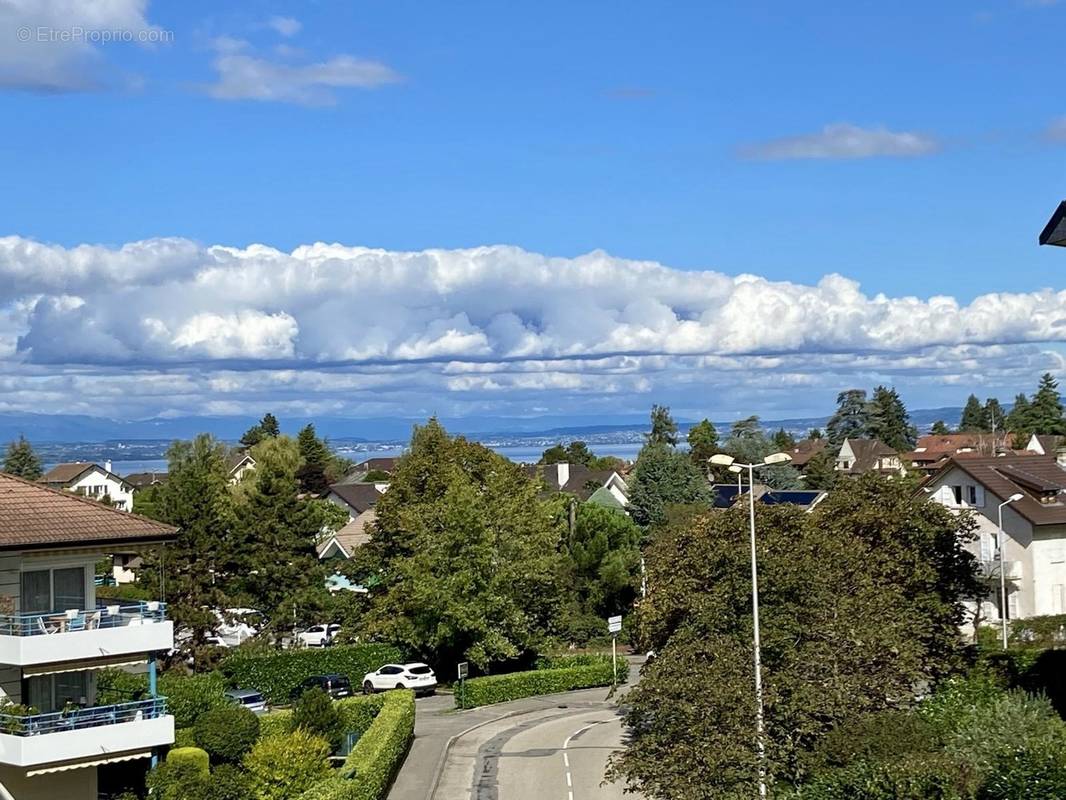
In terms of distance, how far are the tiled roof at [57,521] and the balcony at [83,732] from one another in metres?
3.80

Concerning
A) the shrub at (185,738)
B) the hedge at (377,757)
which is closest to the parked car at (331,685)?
the hedge at (377,757)

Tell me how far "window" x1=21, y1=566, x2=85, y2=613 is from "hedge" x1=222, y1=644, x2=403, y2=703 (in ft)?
57.2

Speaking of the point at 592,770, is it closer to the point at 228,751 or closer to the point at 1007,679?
the point at 228,751

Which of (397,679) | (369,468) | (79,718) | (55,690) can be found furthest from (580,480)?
(79,718)

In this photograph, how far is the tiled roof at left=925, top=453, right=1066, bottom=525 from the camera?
196ft

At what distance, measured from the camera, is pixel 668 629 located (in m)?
35.8

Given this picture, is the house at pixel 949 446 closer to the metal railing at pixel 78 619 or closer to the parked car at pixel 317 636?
the parked car at pixel 317 636

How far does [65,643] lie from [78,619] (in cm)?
68

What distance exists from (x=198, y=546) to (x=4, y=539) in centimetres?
2228

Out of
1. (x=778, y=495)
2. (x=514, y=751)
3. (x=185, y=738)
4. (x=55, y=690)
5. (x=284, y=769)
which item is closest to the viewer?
(x=284, y=769)

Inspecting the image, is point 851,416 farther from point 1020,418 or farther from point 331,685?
point 331,685

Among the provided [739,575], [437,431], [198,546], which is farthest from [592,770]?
[437,431]

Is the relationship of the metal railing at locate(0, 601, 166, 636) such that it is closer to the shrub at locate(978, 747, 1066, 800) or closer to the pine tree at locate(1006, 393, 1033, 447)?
the shrub at locate(978, 747, 1066, 800)

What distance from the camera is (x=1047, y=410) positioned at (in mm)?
181500
